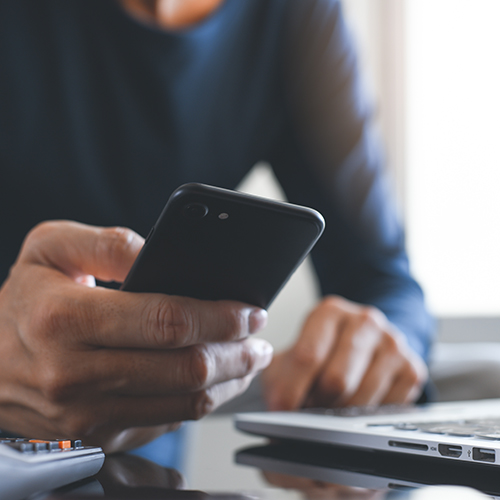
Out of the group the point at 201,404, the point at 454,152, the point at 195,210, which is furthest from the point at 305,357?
the point at 454,152

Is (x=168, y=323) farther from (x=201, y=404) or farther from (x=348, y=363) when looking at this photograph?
(x=348, y=363)

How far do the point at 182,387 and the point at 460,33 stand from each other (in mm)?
1910

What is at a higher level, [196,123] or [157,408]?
[196,123]

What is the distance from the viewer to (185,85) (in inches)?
32.9

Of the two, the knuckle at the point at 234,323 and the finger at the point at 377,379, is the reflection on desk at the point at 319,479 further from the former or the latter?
the finger at the point at 377,379

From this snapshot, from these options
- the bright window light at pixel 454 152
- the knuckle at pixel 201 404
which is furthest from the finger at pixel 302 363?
the bright window light at pixel 454 152

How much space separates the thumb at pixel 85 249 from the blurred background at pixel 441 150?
1.26 metres

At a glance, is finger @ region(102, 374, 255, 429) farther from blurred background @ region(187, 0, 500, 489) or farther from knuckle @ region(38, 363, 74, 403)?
blurred background @ region(187, 0, 500, 489)

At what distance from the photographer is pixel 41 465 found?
0.19 meters

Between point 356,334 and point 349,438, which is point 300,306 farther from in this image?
point 349,438

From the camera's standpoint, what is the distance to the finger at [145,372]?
30 centimetres

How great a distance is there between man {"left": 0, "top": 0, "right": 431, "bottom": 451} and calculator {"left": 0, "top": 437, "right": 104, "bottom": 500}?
0.07 metres

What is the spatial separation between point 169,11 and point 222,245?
689mm

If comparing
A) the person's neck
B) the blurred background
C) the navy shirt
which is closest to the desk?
the navy shirt
